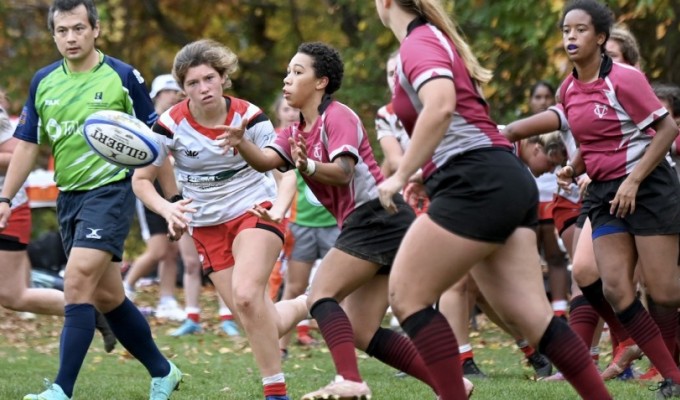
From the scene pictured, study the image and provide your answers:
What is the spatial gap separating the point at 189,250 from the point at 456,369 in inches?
270

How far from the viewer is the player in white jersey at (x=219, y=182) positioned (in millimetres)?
6137

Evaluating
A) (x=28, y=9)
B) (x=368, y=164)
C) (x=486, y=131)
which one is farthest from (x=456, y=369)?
(x=28, y=9)

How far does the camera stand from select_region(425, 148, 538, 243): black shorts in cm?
465

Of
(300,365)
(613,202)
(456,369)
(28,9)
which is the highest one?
(28,9)

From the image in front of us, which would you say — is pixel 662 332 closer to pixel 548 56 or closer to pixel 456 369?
pixel 456 369

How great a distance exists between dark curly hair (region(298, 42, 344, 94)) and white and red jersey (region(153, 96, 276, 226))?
49cm

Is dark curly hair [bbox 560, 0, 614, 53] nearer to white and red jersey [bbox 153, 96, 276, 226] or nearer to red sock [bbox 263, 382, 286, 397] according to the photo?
white and red jersey [bbox 153, 96, 276, 226]

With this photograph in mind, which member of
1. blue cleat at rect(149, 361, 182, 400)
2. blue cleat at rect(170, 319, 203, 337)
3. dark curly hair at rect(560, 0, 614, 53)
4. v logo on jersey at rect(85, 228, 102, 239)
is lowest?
blue cleat at rect(170, 319, 203, 337)

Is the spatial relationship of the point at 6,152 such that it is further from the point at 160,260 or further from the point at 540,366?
the point at 160,260

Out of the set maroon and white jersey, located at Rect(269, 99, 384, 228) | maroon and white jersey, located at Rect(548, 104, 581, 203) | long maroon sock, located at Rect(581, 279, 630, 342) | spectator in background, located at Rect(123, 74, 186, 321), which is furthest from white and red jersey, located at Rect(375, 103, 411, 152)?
spectator in background, located at Rect(123, 74, 186, 321)

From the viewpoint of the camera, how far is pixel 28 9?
17109 mm

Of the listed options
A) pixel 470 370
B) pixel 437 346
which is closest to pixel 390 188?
pixel 437 346

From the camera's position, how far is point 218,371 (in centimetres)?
853

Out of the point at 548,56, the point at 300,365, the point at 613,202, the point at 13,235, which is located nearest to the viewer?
the point at 613,202
